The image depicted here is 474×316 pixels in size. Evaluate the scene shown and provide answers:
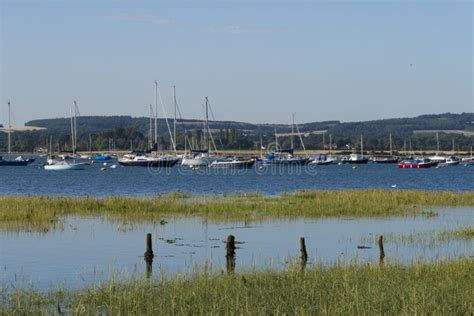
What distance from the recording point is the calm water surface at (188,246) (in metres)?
29.4

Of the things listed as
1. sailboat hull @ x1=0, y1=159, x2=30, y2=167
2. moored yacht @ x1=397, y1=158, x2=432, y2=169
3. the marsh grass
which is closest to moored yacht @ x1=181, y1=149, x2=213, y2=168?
sailboat hull @ x1=0, y1=159, x2=30, y2=167

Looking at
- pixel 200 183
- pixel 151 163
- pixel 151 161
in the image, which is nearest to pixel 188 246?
pixel 200 183

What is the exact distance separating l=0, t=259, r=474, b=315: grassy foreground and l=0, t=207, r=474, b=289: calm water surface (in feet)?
7.79

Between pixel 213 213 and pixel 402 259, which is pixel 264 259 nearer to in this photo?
pixel 402 259

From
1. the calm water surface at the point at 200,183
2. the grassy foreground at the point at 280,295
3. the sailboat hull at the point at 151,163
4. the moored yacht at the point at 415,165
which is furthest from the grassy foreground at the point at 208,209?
the moored yacht at the point at 415,165

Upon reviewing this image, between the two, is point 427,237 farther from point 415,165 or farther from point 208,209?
point 415,165

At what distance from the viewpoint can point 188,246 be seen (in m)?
35.6

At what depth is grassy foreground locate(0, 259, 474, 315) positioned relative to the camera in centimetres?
2045

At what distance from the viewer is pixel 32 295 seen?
22.9 metres

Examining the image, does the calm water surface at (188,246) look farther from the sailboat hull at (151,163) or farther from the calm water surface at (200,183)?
the sailboat hull at (151,163)

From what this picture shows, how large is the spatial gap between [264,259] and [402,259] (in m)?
4.87

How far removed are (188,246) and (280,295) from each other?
44.7 feet

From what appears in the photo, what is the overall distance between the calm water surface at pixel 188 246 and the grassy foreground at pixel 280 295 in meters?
2.37

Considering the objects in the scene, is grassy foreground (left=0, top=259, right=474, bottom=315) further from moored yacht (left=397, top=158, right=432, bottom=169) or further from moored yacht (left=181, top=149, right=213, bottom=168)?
moored yacht (left=397, top=158, right=432, bottom=169)
